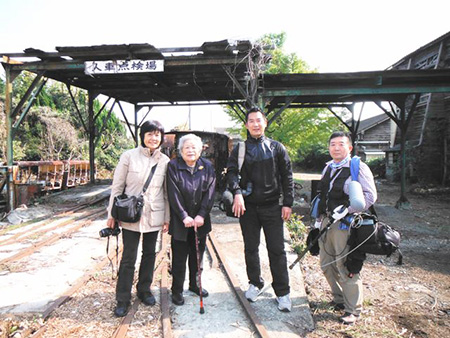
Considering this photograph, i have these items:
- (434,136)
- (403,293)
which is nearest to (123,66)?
(403,293)

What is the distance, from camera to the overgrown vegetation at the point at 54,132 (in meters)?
14.8

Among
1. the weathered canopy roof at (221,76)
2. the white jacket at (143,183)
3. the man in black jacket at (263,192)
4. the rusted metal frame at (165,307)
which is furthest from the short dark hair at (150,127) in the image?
the weathered canopy roof at (221,76)

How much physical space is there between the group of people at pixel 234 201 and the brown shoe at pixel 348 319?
0.04ft

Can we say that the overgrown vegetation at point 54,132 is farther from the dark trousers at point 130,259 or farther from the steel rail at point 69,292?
the dark trousers at point 130,259

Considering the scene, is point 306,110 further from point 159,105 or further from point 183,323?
point 183,323

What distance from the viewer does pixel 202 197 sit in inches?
121

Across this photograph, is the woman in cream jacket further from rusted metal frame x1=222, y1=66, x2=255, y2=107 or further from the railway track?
rusted metal frame x1=222, y1=66, x2=255, y2=107

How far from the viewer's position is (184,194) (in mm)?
2986

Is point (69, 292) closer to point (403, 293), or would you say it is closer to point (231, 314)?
point (231, 314)

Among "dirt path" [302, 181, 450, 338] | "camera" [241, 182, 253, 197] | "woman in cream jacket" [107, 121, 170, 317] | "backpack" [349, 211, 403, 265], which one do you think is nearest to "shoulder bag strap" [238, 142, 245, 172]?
"camera" [241, 182, 253, 197]

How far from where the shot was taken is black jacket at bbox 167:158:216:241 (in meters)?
2.96

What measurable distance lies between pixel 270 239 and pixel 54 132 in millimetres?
15941

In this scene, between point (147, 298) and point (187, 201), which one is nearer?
point (187, 201)

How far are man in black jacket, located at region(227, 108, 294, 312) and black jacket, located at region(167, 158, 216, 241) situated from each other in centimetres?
29
